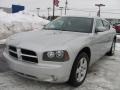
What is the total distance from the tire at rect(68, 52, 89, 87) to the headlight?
14.0 inches

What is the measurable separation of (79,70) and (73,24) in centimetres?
147

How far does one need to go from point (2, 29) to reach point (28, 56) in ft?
26.9

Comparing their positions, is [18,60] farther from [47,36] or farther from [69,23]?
[69,23]

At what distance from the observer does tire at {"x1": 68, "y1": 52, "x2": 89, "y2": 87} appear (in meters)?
4.16

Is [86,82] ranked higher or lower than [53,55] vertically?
lower

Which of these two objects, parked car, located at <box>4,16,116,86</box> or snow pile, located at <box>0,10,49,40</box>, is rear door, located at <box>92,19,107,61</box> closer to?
parked car, located at <box>4,16,116,86</box>

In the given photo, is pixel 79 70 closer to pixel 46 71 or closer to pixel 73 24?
pixel 46 71

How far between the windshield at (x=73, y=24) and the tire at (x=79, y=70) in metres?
0.86

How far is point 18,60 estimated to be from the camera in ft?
13.4

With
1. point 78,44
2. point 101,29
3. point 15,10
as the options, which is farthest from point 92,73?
point 15,10

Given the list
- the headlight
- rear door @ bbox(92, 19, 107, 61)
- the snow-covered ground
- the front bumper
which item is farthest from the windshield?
the front bumper

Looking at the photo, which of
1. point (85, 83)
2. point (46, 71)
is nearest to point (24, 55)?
point (46, 71)

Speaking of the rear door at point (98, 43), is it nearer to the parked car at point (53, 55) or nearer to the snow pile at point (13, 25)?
the parked car at point (53, 55)

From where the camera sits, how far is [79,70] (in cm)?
442
